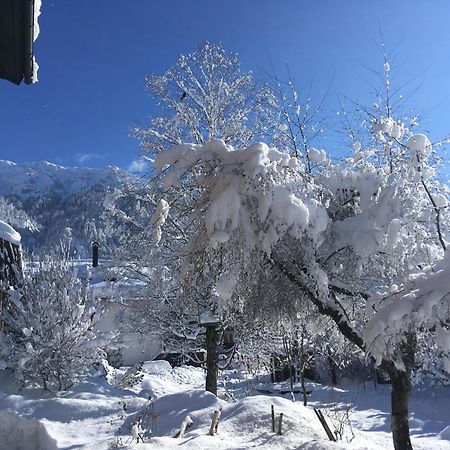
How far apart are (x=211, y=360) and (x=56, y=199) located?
140m

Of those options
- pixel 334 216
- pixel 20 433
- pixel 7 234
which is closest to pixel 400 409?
pixel 334 216

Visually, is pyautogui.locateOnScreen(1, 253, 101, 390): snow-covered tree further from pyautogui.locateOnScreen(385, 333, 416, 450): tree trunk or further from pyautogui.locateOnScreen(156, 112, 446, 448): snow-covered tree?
pyautogui.locateOnScreen(385, 333, 416, 450): tree trunk

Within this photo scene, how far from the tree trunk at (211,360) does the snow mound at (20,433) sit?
14.7ft

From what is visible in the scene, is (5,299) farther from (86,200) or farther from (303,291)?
(86,200)

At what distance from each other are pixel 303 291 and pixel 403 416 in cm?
197

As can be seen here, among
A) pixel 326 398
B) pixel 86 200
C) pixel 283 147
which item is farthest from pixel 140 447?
pixel 86 200

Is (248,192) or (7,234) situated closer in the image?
(248,192)

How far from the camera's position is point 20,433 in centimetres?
994

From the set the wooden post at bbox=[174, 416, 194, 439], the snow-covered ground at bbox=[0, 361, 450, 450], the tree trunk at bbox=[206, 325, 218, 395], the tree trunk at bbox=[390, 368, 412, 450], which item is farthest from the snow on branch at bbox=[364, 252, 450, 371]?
the tree trunk at bbox=[206, 325, 218, 395]

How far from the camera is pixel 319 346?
55.5 feet

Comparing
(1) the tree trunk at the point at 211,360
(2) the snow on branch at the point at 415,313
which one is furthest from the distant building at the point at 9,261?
(2) the snow on branch at the point at 415,313

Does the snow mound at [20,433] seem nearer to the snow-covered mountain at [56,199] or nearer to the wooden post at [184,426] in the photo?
the wooden post at [184,426]

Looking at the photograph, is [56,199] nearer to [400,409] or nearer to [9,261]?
[9,261]

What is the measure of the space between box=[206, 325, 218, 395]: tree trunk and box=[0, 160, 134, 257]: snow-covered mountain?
48.1 meters
